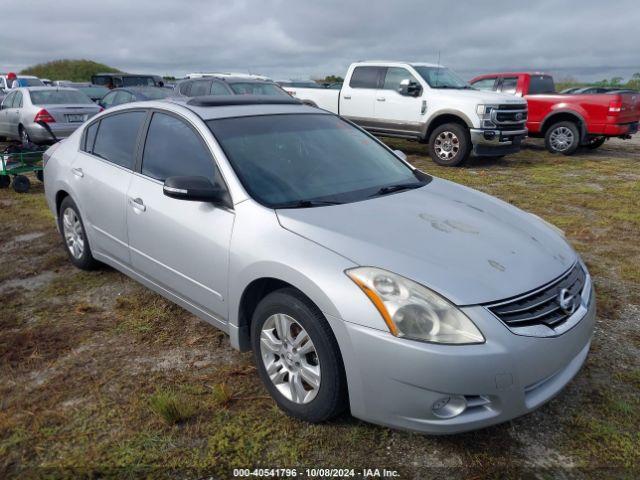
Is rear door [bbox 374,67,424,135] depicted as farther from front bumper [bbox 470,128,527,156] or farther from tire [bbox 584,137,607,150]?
tire [bbox 584,137,607,150]

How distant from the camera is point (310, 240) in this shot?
2607 millimetres

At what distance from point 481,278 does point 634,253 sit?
153 inches

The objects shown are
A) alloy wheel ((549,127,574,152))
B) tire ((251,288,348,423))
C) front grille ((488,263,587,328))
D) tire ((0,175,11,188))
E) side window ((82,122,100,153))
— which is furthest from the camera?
alloy wheel ((549,127,574,152))

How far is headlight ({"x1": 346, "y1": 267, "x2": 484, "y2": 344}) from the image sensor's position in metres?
2.25

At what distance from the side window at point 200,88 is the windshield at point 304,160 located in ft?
29.4

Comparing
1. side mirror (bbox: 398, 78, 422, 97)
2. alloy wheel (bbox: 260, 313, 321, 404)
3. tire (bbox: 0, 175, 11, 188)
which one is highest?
side mirror (bbox: 398, 78, 422, 97)

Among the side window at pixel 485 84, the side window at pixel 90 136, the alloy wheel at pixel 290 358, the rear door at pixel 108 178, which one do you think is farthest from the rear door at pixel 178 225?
the side window at pixel 485 84

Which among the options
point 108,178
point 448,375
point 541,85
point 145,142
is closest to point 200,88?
point 541,85

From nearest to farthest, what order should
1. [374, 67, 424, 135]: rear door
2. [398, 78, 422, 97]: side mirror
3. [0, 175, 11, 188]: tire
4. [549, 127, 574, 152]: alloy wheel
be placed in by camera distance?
1. [0, 175, 11, 188]: tire
2. [398, 78, 422, 97]: side mirror
3. [374, 67, 424, 135]: rear door
4. [549, 127, 574, 152]: alloy wheel

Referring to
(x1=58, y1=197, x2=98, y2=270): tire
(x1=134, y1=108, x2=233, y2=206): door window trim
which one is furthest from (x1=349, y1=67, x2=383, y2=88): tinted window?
(x1=134, y1=108, x2=233, y2=206): door window trim

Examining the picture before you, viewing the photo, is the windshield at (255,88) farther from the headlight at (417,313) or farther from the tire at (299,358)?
the headlight at (417,313)

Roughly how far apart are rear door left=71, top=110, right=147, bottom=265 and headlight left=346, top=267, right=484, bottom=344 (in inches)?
88.2

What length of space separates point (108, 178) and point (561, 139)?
11697 millimetres

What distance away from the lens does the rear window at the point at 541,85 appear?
13.1 m
